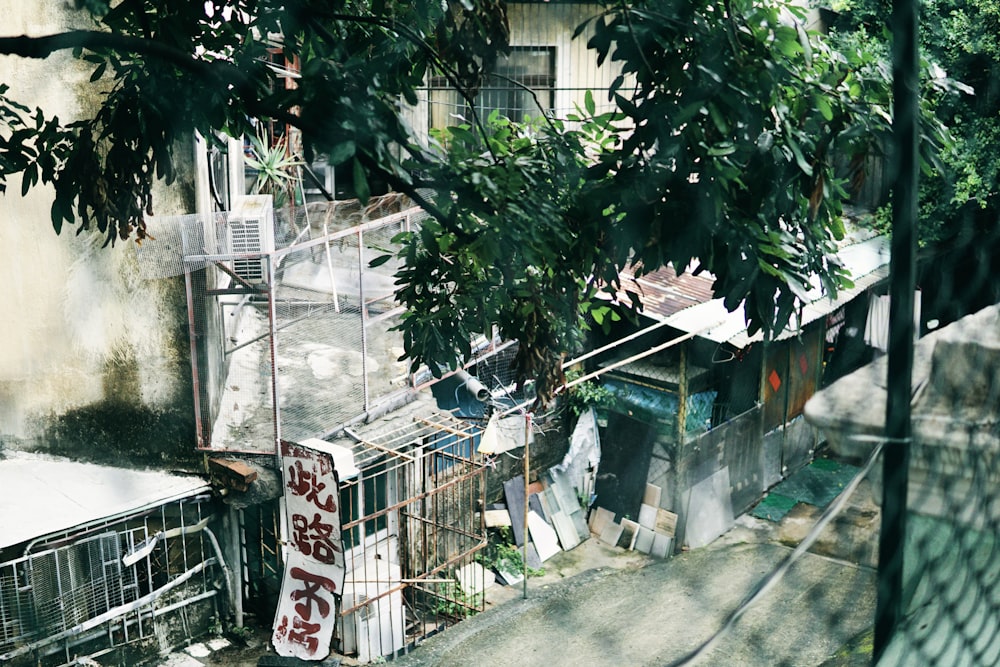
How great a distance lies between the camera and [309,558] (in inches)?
168

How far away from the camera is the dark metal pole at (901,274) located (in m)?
0.68

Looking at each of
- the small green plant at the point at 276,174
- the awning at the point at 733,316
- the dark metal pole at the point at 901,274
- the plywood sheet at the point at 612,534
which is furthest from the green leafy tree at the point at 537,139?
the plywood sheet at the point at 612,534

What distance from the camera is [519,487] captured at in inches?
230

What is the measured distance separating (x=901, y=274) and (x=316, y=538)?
3782 mm

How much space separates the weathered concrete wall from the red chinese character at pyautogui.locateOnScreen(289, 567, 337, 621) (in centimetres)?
88

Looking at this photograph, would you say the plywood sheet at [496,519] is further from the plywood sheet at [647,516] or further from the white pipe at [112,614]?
the white pipe at [112,614]

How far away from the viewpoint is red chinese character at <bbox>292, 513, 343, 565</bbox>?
417 centimetres

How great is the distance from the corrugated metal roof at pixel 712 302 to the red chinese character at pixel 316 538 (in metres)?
1.88

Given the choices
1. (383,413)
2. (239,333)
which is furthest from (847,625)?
(239,333)

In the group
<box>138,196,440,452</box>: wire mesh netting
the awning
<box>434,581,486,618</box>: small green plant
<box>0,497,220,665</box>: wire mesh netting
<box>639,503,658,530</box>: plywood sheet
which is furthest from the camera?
<box>639,503,658,530</box>: plywood sheet

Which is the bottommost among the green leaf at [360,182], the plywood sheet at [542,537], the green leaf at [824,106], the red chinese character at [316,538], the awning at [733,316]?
the plywood sheet at [542,537]

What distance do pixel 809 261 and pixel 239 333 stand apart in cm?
387

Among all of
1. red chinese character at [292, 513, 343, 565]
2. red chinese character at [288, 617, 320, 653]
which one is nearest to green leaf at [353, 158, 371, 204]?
red chinese character at [292, 513, 343, 565]

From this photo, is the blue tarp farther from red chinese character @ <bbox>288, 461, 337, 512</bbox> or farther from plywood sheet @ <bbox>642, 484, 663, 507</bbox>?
red chinese character @ <bbox>288, 461, 337, 512</bbox>
